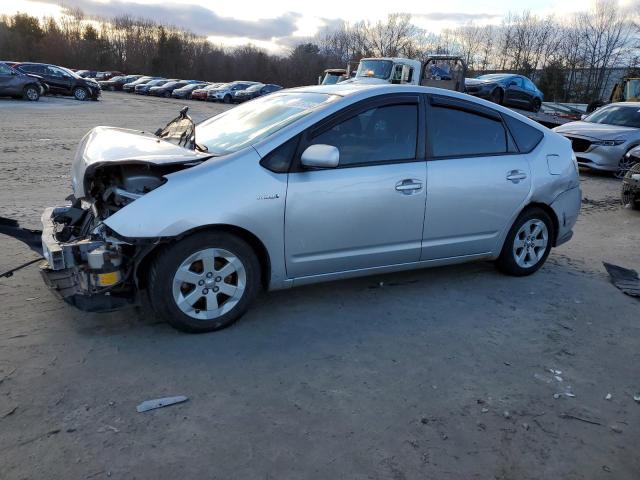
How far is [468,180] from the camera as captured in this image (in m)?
4.59

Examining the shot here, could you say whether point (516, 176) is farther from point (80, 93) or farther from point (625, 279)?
point (80, 93)

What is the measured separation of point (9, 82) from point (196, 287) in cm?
2488

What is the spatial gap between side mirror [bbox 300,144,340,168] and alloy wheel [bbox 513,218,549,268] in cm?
223

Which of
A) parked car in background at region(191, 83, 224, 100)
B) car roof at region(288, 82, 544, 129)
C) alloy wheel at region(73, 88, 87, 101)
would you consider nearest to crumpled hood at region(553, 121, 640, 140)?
car roof at region(288, 82, 544, 129)

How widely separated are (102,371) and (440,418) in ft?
6.59

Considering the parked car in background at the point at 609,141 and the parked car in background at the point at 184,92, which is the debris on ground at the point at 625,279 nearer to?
the parked car in background at the point at 609,141

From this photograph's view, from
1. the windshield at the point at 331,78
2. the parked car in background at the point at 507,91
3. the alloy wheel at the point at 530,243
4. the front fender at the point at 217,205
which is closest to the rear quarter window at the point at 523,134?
the alloy wheel at the point at 530,243

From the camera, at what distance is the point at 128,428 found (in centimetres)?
280

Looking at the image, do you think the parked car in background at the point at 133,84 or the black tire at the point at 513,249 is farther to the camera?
the parked car in background at the point at 133,84

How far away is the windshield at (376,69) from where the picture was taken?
60.1 feet

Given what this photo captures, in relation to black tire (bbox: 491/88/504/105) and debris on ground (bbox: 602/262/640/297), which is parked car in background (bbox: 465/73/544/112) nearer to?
black tire (bbox: 491/88/504/105)

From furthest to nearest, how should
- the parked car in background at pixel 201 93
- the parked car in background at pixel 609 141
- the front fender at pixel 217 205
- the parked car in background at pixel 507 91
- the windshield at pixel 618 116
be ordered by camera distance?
the parked car in background at pixel 201 93 < the parked car in background at pixel 507 91 < the windshield at pixel 618 116 < the parked car in background at pixel 609 141 < the front fender at pixel 217 205

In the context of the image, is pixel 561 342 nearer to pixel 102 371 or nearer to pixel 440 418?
pixel 440 418

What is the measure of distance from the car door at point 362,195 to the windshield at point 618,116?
9.92 meters
